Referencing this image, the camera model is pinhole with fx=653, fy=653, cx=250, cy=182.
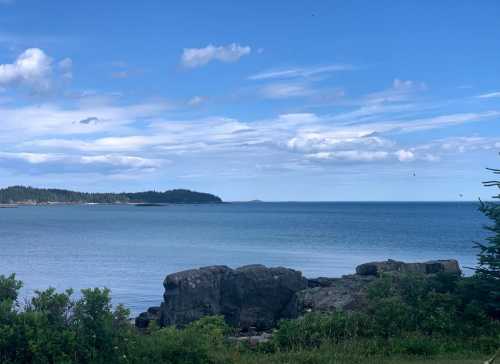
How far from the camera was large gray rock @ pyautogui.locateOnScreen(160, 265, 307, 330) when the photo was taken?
21.5 metres

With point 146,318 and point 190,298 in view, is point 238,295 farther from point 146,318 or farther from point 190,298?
point 146,318

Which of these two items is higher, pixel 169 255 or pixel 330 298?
pixel 330 298

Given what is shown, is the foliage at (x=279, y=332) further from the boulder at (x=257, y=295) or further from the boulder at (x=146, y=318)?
the boulder at (x=146, y=318)

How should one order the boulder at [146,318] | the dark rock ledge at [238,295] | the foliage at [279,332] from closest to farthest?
1. the foliage at [279,332]
2. the dark rock ledge at [238,295]
3. the boulder at [146,318]

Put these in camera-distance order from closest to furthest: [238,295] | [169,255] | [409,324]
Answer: [409,324], [238,295], [169,255]

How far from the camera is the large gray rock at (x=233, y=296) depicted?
21500 mm

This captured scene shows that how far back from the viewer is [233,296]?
72.4ft

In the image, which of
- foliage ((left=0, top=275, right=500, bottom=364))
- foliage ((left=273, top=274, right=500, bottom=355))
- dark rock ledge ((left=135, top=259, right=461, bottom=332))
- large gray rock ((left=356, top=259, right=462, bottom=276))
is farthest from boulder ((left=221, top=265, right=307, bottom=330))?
foliage ((left=273, top=274, right=500, bottom=355))

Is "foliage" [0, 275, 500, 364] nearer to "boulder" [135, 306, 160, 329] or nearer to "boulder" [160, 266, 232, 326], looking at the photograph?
"boulder" [160, 266, 232, 326]

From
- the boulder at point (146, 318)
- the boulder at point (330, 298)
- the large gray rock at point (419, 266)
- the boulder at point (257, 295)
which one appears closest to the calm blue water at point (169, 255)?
the boulder at point (146, 318)

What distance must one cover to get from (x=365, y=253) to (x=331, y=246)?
647 centimetres

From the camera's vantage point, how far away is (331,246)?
57125 millimetres

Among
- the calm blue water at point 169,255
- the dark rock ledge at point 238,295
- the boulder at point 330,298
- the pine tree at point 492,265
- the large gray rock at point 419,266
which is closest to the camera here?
the pine tree at point 492,265

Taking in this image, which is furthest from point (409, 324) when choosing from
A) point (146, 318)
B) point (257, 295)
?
point (146, 318)
